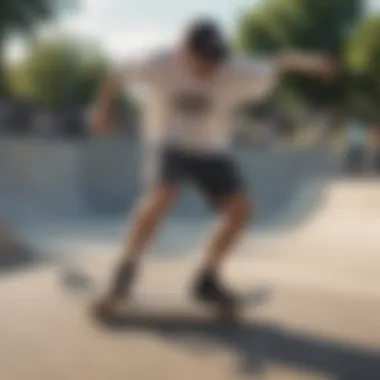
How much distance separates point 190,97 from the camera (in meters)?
1.23

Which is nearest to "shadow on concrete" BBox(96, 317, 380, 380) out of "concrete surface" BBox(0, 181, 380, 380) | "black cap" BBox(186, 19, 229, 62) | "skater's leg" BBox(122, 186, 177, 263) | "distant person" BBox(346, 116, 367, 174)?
"concrete surface" BBox(0, 181, 380, 380)

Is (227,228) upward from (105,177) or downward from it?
downward

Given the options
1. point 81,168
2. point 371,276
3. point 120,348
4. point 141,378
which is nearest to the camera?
point 141,378

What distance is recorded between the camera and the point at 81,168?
1549 mm

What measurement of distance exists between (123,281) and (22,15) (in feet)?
1.37

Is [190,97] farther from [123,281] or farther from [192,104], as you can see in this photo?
[123,281]

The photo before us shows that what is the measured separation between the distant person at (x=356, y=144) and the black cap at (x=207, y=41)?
198mm

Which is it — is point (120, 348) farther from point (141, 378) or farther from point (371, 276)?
point (371, 276)

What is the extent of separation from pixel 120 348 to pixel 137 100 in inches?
14.1

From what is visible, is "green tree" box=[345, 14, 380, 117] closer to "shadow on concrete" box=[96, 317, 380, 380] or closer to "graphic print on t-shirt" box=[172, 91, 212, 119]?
"graphic print on t-shirt" box=[172, 91, 212, 119]

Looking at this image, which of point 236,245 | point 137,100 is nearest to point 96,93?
point 137,100

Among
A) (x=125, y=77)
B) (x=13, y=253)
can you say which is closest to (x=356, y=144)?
(x=125, y=77)

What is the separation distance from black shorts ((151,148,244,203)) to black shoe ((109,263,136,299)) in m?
0.15

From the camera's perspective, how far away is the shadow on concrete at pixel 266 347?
1.13 metres
